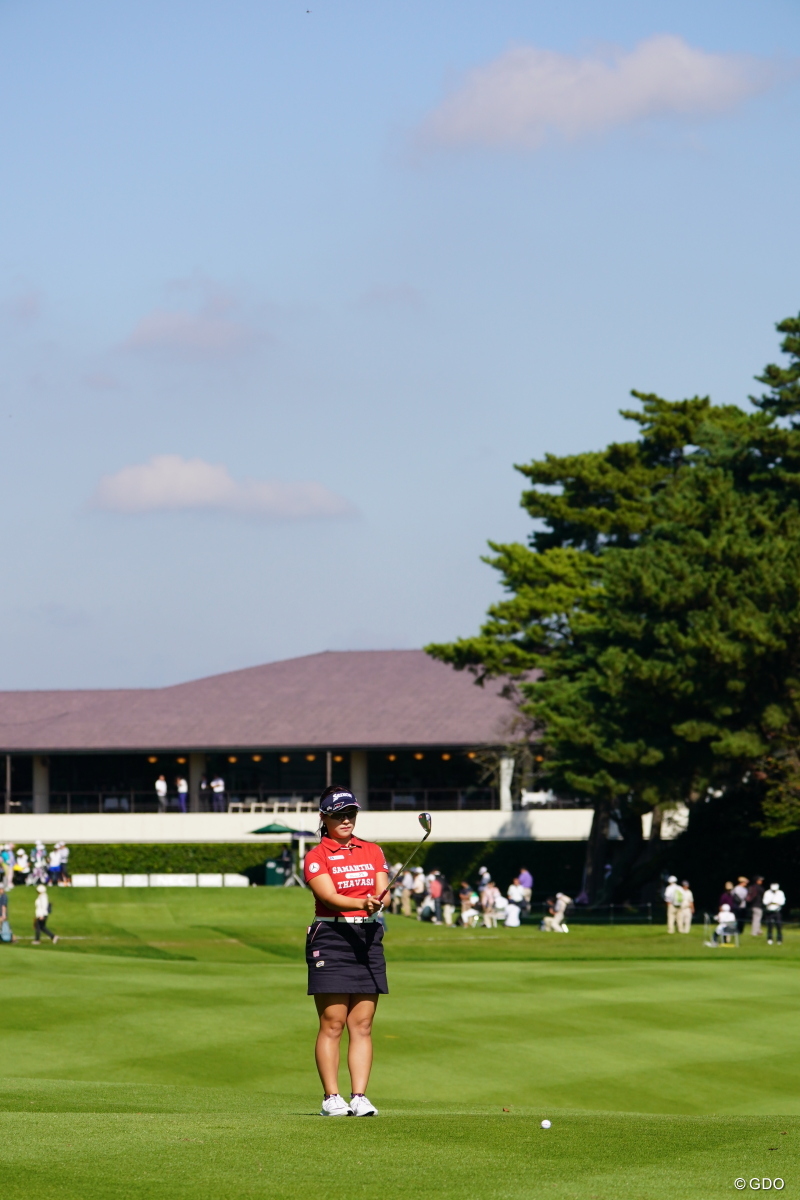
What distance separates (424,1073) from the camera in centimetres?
1594

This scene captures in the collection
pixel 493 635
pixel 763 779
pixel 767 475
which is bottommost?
pixel 763 779

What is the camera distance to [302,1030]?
18359mm

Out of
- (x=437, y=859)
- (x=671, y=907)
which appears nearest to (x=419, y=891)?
(x=671, y=907)

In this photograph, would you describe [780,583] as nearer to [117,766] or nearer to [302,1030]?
[302,1030]

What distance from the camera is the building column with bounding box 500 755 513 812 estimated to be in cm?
6629

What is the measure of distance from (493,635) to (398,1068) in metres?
42.6

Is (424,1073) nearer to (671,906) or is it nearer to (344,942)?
(344,942)

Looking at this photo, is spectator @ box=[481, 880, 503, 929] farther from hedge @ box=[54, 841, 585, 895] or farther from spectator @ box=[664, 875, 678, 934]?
hedge @ box=[54, 841, 585, 895]

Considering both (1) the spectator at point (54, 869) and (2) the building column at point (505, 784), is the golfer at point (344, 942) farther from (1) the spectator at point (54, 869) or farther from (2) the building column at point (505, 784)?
(2) the building column at point (505, 784)

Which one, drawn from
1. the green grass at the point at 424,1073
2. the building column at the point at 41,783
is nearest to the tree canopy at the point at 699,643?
the green grass at the point at 424,1073

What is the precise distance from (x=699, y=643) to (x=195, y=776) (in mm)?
33071

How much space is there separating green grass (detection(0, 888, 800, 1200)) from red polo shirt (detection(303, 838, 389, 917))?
1246mm

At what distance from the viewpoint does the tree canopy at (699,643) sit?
44844mm

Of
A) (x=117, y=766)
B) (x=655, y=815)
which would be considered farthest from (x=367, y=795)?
(x=655, y=815)
